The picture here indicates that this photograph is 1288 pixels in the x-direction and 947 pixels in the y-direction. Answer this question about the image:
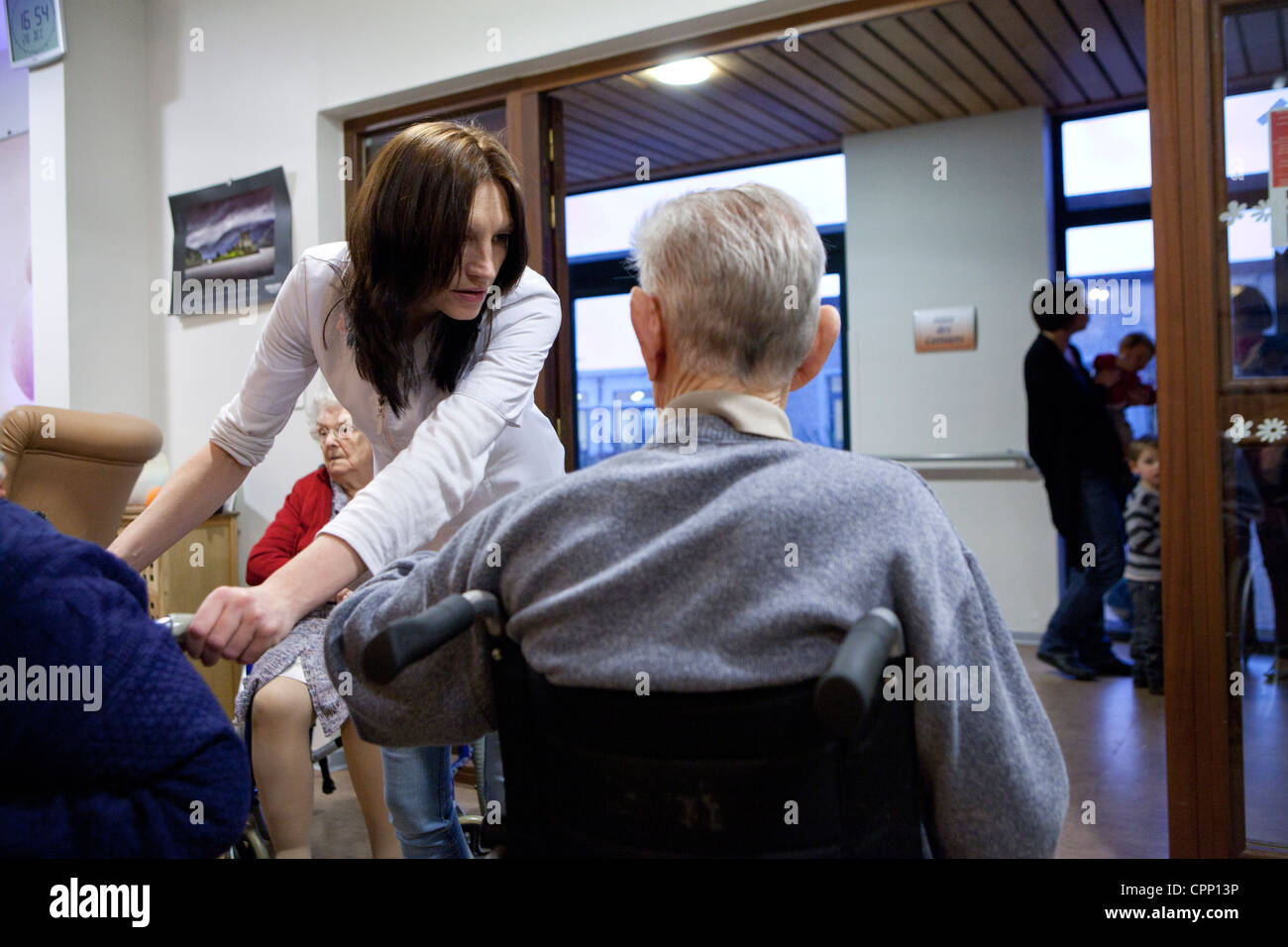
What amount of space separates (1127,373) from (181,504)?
16.1 feet

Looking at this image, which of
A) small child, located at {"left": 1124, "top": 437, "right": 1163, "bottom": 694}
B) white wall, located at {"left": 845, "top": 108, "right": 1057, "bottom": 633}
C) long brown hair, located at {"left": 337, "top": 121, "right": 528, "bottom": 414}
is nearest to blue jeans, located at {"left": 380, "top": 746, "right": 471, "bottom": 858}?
long brown hair, located at {"left": 337, "top": 121, "right": 528, "bottom": 414}

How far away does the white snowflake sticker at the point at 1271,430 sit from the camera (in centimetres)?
222

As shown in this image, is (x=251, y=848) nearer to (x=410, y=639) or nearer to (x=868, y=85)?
(x=410, y=639)

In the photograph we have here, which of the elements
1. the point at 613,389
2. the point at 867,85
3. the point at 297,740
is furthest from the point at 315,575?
the point at 613,389

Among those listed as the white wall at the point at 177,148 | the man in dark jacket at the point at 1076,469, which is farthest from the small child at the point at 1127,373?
the white wall at the point at 177,148

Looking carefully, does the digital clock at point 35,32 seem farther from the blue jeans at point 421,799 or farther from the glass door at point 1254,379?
the glass door at point 1254,379

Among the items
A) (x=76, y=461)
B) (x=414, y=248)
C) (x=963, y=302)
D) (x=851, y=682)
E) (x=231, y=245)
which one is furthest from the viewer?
(x=963, y=302)

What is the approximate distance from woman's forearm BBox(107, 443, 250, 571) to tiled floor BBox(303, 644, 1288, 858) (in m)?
1.54

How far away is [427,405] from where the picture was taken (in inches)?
57.2

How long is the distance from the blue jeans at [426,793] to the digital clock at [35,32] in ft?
11.3

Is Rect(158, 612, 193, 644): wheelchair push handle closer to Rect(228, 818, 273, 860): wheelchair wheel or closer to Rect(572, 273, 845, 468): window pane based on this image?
Rect(228, 818, 273, 860): wheelchair wheel

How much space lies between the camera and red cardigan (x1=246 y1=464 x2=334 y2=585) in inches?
110
